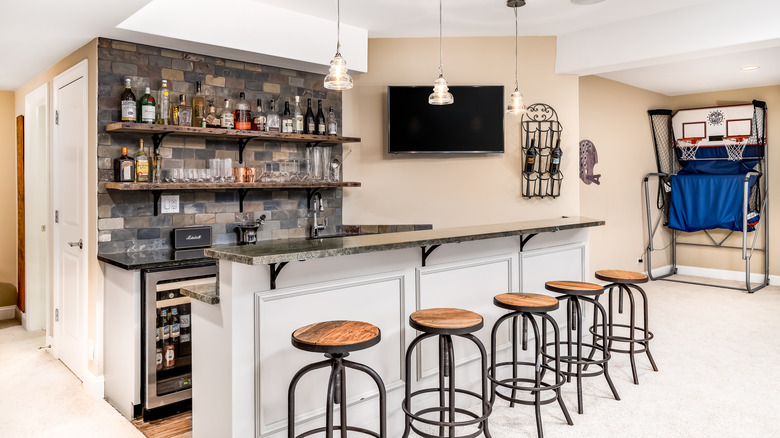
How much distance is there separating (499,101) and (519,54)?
50cm

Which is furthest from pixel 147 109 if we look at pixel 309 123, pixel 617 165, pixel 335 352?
pixel 617 165

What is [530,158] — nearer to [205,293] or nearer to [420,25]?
[420,25]

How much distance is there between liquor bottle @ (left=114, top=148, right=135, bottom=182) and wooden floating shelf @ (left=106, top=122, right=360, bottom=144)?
0.17m

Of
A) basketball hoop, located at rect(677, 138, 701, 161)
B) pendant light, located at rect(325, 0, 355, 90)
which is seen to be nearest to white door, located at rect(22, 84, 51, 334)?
pendant light, located at rect(325, 0, 355, 90)

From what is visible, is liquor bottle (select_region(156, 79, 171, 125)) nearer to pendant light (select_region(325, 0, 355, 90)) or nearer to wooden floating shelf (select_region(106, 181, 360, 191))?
wooden floating shelf (select_region(106, 181, 360, 191))

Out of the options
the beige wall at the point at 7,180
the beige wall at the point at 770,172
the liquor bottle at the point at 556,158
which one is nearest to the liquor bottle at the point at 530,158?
the liquor bottle at the point at 556,158

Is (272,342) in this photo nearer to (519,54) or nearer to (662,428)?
(662,428)

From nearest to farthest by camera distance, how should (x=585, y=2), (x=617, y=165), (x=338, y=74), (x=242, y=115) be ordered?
(x=338, y=74), (x=242, y=115), (x=585, y=2), (x=617, y=165)

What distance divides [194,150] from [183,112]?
30cm

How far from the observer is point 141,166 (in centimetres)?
335

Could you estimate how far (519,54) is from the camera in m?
4.81

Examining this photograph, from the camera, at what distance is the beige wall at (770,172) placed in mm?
6430

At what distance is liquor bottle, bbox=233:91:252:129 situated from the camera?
374cm

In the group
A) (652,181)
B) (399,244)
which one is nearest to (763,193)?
(652,181)
